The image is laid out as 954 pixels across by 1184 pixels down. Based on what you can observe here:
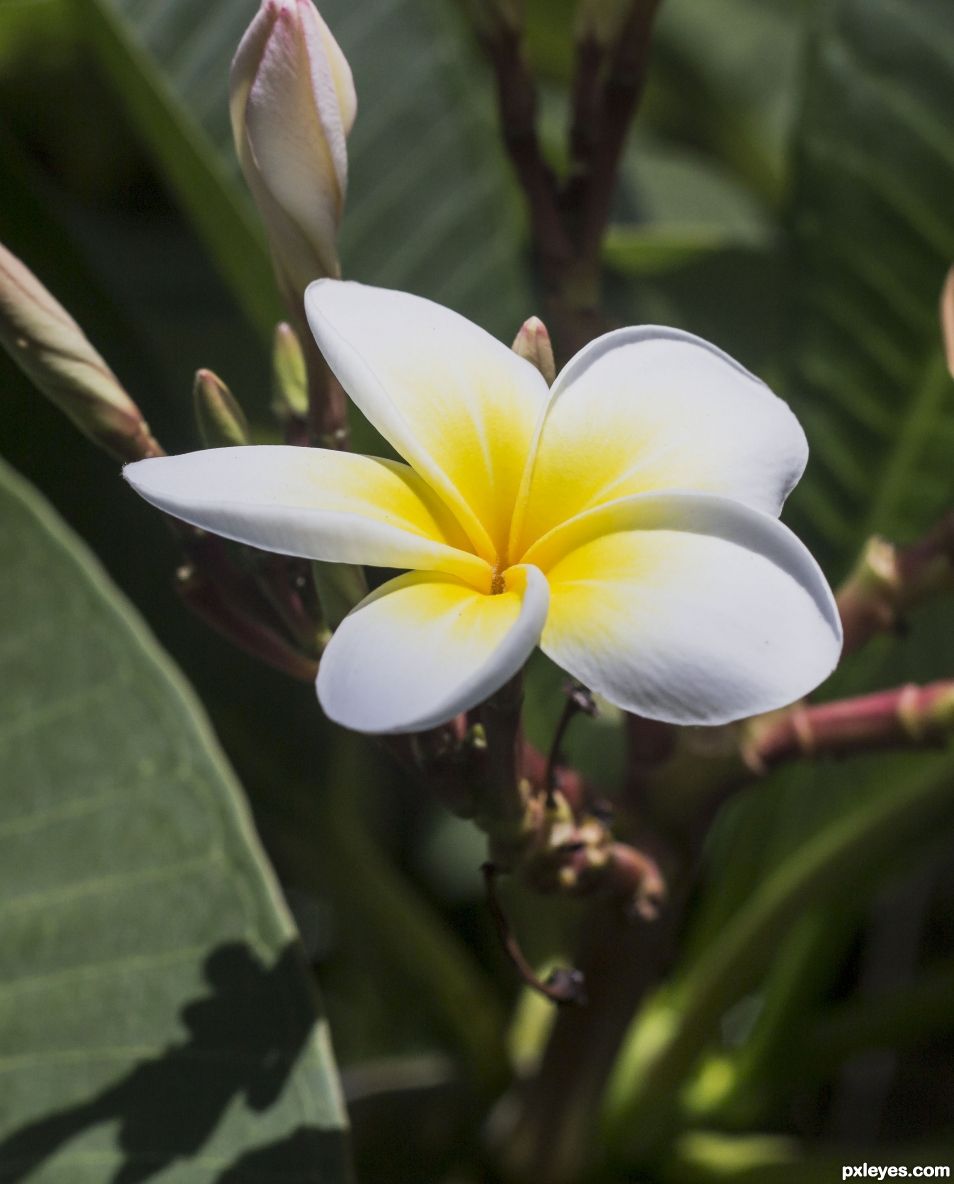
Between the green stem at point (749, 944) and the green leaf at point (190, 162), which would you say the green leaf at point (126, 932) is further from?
the green stem at point (749, 944)

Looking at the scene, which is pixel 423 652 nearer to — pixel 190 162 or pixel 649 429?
pixel 649 429

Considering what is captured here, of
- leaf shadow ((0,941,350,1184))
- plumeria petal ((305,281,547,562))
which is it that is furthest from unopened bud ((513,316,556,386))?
leaf shadow ((0,941,350,1184))

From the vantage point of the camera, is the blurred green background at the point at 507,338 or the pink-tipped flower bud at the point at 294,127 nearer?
the pink-tipped flower bud at the point at 294,127

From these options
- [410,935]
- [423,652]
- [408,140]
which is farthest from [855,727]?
[408,140]

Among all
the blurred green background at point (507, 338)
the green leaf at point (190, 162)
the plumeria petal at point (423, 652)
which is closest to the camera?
the plumeria petal at point (423, 652)

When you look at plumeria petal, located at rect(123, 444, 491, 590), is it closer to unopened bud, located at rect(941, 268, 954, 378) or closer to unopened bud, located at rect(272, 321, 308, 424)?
unopened bud, located at rect(272, 321, 308, 424)

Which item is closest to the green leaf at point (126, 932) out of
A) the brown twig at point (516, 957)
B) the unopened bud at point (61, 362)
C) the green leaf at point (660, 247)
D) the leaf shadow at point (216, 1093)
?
the leaf shadow at point (216, 1093)
